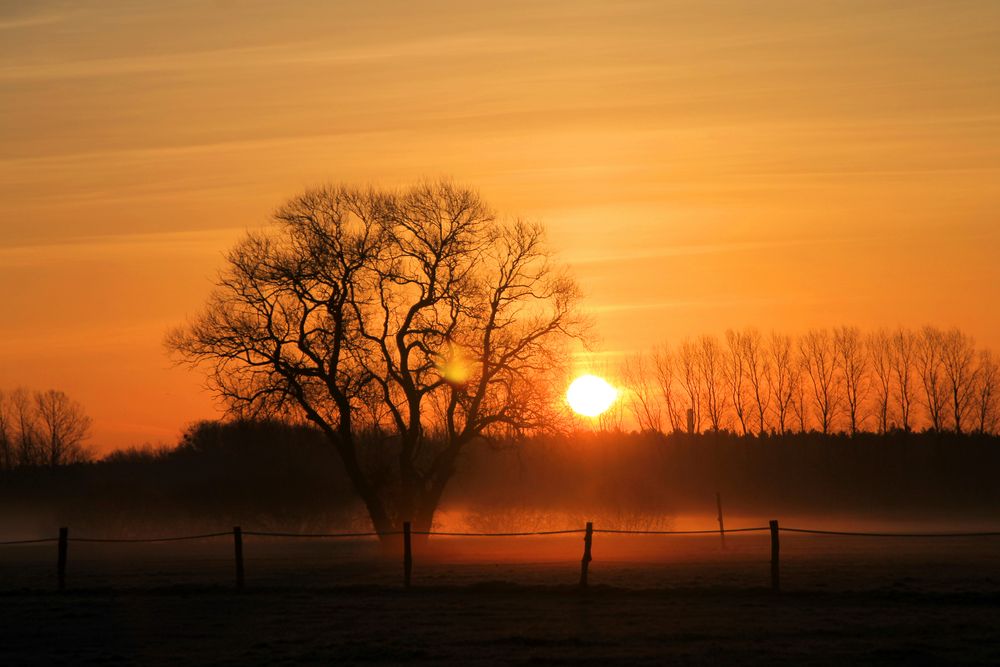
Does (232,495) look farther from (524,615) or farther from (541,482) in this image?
(524,615)

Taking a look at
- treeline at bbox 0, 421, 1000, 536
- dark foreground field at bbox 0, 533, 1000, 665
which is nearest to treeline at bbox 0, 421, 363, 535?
treeline at bbox 0, 421, 1000, 536

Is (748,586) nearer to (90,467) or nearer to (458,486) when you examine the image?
(458,486)

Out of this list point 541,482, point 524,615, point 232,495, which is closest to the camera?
point 524,615

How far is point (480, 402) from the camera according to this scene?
45.4 meters

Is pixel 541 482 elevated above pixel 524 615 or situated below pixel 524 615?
above

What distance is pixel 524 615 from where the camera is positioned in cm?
2111

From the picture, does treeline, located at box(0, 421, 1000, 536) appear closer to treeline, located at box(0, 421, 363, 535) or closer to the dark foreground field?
treeline, located at box(0, 421, 363, 535)

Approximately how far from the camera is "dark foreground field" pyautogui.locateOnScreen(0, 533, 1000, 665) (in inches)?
674

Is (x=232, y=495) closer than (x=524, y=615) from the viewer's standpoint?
No

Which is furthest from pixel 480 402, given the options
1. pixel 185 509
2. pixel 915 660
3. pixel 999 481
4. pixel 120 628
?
pixel 999 481

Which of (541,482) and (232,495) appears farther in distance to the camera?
(541,482)

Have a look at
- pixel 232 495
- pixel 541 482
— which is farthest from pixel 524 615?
pixel 541 482

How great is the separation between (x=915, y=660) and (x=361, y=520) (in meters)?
42.2

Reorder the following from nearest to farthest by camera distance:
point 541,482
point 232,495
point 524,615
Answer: point 524,615, point 232,495, point 541,482
